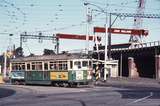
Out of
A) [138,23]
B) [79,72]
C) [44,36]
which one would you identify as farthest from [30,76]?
[138,23]

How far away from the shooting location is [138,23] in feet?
374

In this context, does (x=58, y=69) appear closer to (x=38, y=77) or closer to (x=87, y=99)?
(x=38, y=77)

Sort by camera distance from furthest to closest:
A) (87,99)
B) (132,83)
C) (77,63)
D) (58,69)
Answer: (132,83) < (58,69) < (77,63) < (87,99)

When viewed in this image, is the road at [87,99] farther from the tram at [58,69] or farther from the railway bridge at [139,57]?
the railway bridge at [139,57]

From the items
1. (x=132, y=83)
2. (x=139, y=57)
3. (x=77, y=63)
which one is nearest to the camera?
(x=77, y=63)

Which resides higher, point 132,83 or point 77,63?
point 77,63

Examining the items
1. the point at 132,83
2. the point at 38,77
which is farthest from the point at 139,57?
the point at 38,77

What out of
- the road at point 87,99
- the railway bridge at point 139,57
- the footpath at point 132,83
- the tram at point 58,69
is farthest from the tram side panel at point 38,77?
the railway bridge at point 139,57

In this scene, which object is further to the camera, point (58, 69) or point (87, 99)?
point (58, 69)

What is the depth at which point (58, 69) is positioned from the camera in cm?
4019

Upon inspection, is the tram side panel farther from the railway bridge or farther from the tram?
the railway bridge

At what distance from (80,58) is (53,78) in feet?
10.7

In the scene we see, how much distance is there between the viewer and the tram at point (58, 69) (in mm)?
39281

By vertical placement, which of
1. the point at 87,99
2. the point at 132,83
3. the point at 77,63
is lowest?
the point at 132,83
